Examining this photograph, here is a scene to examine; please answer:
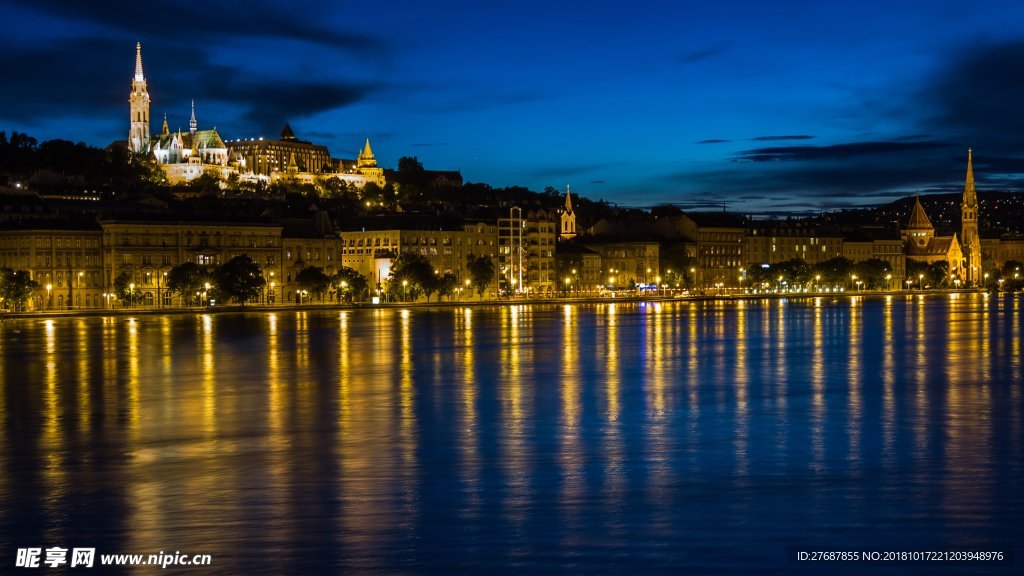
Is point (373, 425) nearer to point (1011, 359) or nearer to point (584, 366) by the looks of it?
point (584, 366)

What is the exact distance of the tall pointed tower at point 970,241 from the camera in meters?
186

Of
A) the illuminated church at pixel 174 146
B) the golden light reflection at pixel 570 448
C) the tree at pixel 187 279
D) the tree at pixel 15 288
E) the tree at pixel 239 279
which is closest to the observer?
the golden light reflection at pixel 570 448

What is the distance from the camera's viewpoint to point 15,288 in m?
79.9

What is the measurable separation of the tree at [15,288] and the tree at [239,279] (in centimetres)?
1279

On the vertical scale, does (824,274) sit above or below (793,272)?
below

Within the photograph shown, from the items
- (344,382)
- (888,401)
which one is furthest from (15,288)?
(888,401)

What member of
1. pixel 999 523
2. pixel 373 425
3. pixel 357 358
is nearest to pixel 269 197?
pixel 357 358

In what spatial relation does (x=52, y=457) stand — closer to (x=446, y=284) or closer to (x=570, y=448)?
(x=570, y=448)

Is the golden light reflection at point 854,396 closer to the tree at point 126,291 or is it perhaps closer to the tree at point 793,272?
the tree at point 126,291

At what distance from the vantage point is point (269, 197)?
515ft

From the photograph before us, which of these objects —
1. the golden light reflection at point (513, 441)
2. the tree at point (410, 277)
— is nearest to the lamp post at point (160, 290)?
the tree at point (410, 277)

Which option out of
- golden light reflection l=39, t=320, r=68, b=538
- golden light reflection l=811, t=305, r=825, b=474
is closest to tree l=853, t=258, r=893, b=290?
golden light reflection l=811, t=305, r=825, b=474

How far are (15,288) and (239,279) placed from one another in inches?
624

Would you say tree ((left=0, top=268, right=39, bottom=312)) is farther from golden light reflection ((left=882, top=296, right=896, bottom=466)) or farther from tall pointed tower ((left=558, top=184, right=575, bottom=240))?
tall pointed tower ((left=558, top=184, right=575, bottom=240))
